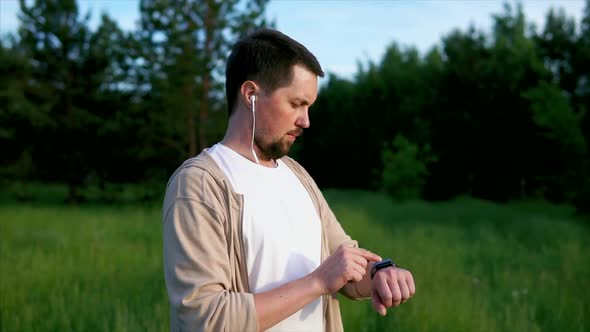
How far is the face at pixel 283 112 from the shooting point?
1.39 metres

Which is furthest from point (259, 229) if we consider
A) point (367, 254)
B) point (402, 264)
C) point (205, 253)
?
point (402, 264)

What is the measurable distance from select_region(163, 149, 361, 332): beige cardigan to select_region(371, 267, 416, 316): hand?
1.09 ft

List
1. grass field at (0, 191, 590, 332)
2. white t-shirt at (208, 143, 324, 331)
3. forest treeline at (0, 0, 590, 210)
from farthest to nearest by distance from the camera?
1. forest treeline at (0, 0, 590, 210)
2. grass field at (0, 191, 590, 332)
3. white t-shirt at (208, 143, 324, 331)

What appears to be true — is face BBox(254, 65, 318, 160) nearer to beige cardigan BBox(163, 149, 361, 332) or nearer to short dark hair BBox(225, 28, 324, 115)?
short dark hair BBox(225, 28, 324, 115)

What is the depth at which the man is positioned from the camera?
1.22 meters

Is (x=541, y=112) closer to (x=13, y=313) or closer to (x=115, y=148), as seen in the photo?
(x=13, y=313)

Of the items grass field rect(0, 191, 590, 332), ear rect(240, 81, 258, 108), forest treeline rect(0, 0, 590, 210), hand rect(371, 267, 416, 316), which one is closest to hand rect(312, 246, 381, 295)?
hand rect(371, 267, 416, 316)

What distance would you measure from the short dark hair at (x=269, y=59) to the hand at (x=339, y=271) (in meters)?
0.45

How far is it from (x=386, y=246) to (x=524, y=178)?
1047 cm

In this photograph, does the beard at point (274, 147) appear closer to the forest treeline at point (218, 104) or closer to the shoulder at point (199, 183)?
the shoulder at point (199, 183)

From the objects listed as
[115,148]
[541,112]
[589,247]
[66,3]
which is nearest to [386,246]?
[589,247]

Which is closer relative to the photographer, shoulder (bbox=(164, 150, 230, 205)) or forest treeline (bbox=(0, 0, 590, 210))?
shoulder (bbox=(164, 150, 230, 205))

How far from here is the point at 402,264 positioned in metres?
5.95

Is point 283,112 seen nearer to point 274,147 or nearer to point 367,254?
point 274,147
